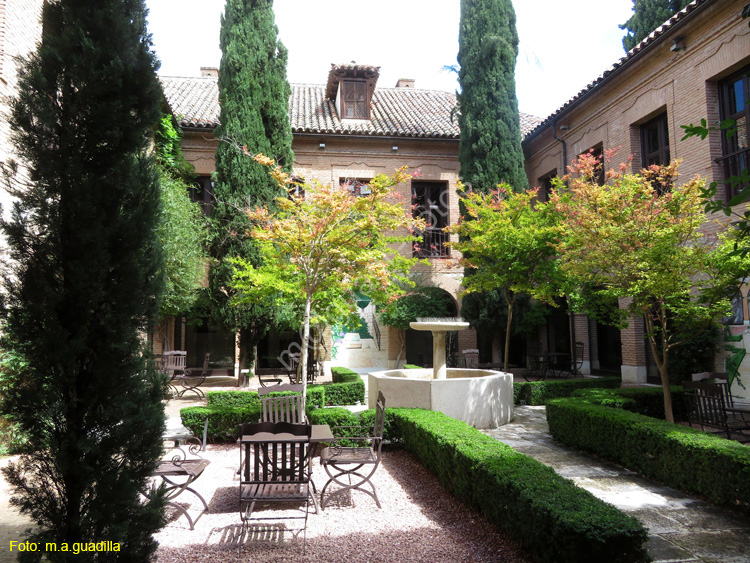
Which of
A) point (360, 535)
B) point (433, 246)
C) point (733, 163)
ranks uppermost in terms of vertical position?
point (733, 163)

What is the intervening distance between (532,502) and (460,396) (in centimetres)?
453

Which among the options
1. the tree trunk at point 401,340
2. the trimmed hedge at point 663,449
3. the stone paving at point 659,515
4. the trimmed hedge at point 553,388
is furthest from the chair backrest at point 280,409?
the tree trunk at point 401,340

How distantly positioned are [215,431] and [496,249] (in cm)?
731

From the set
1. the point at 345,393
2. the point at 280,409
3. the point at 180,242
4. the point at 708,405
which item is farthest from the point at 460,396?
the point at 180,242

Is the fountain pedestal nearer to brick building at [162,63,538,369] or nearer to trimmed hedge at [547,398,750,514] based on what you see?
trimmed hedge at [547,398,750,514]

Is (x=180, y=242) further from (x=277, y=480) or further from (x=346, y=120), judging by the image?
(x=277, y=480)

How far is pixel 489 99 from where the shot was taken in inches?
653

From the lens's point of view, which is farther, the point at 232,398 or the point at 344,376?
the point at 344,376

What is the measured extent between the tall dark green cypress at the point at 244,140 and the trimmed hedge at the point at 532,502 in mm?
10084

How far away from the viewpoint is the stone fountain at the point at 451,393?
7.92 meters

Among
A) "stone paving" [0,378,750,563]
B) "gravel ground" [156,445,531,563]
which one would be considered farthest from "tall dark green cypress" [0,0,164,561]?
"gravel ground" [156,445,531,563]

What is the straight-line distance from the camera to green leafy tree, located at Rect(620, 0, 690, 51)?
1670cm

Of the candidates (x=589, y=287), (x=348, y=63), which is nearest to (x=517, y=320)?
(x=589, y=287)

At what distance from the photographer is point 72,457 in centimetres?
255
